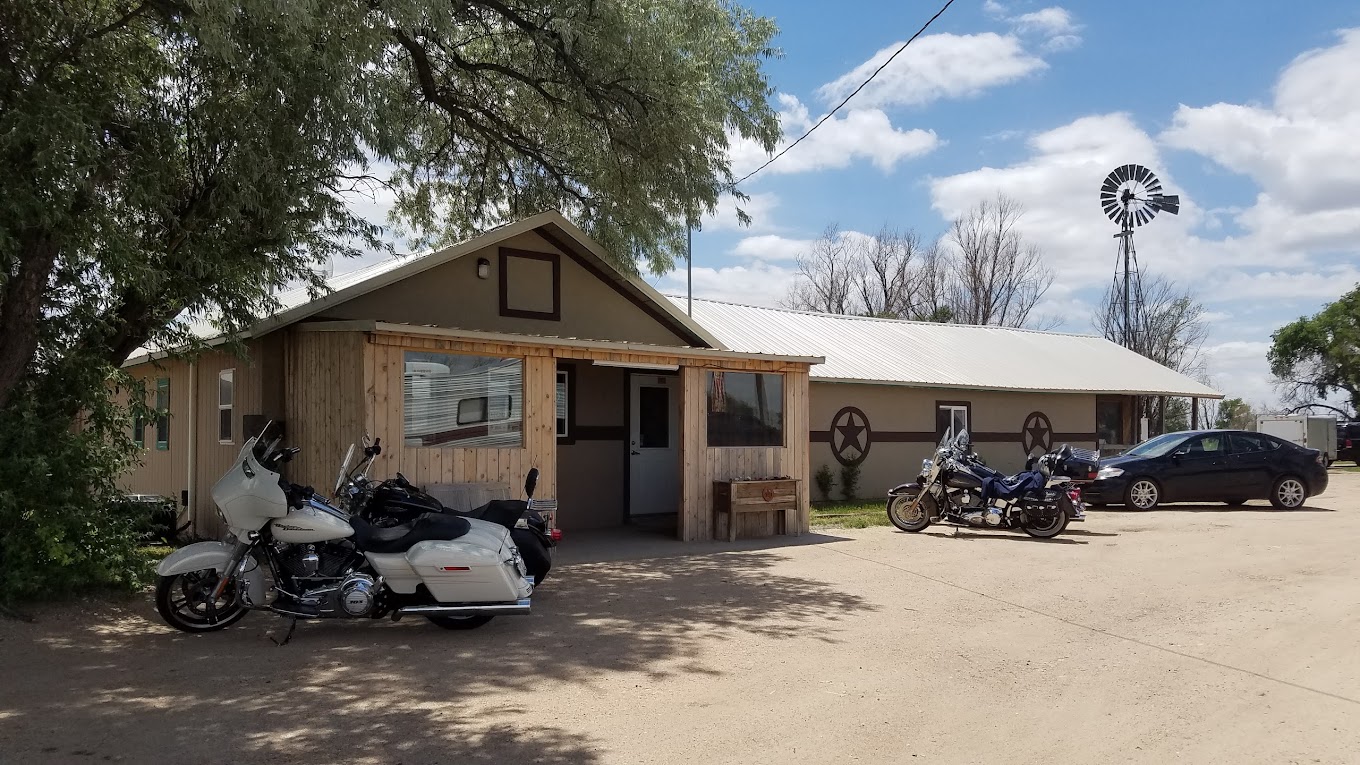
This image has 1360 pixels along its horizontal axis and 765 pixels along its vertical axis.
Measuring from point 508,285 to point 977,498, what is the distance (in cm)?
675

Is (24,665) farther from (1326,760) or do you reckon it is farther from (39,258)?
(1326,760)

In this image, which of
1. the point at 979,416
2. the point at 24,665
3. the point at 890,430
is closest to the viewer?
the point at 24,665

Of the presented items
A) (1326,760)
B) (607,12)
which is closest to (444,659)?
(1326,760)

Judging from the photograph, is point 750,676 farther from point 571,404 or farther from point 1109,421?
point 1109,421

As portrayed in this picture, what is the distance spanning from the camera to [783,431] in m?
13.0

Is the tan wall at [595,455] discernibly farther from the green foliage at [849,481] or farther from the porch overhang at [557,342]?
the green foliage at [849,481]

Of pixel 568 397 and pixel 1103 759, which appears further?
pixel 568 397

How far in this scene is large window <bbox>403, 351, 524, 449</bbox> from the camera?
9.85 m

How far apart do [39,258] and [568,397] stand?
7148 millimetres

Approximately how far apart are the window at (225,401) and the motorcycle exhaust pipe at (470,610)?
611 cm

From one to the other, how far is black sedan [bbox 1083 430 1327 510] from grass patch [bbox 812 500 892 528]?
3816 millimetres

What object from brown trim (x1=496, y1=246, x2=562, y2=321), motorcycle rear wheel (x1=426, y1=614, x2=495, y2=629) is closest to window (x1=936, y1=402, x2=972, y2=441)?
brown trim (x1=496, y1=246, x2=562, y2=321)

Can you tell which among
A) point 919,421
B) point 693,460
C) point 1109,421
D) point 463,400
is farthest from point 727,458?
point 1109,421

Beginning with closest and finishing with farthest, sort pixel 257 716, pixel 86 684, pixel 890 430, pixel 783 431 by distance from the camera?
pixel 257 716, pixel 86 684, pixel 783 431, pixel 890 430
